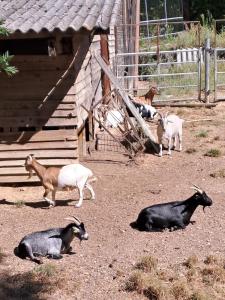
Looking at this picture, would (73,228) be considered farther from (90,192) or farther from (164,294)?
(90,192)

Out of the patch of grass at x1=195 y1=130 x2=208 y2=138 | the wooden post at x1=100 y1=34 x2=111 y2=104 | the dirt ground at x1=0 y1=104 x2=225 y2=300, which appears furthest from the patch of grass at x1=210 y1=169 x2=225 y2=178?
the wooden post at x1=100 y1=34 x2=111 y2=104

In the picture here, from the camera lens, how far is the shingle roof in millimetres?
8445

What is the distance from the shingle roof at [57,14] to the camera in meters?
8.45

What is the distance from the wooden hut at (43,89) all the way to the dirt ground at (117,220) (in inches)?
26.7

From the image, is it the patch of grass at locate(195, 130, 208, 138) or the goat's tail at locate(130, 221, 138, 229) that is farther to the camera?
the patch of grass at locate(195, 130, 208, 138)

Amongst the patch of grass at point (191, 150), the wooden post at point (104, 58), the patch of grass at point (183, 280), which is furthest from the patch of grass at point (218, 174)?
the wooden post at point (104, 58)

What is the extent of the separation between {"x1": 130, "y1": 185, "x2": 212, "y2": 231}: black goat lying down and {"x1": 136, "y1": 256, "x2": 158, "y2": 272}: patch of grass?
100cm

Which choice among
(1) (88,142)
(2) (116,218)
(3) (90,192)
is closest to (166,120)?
(1) (88,142)

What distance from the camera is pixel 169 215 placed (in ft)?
25.0

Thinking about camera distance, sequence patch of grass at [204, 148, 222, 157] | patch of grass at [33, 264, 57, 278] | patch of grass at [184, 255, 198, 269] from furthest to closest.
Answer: patch of grass at [204, 148, 222, 157] → patch of grass at [184, 255, 198, 269] → patch of grass at [33, 264, 57, 278]

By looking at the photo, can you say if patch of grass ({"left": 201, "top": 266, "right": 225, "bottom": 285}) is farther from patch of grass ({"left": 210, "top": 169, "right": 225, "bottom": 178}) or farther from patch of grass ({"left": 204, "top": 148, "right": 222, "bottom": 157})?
patch of grass ({"left": 204, "top": 148, "right": 222, "bottom": 157})

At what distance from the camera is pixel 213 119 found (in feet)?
46.9

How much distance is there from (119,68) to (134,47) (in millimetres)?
2889

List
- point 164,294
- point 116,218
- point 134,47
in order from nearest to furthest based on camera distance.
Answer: point 164,294, point 116,218, point 134,47
